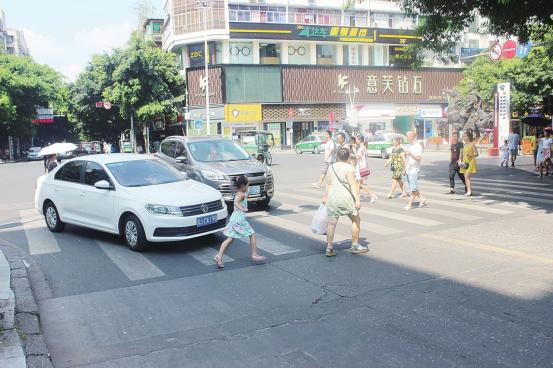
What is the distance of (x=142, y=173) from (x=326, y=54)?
46.7 meters

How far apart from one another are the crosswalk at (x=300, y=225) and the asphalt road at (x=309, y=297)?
2.0 inches

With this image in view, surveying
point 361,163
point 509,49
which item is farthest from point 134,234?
point 509,49

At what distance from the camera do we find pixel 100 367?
430 cm

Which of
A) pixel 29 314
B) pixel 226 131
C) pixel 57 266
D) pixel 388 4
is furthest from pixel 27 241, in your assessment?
pixel 388 4

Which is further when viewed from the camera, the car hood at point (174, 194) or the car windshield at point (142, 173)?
the car windshield at point (142, 173)

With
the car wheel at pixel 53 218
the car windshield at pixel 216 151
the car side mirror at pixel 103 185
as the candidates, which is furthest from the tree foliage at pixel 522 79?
the car side mirror at pixel 103 185

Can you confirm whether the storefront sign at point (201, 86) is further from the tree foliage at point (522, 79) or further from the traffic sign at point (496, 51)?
the traffic sign at point (496, 51)

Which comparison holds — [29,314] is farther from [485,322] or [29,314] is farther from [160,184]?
[485,322]

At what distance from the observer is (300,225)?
10.3m

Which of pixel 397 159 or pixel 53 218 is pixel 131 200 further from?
pixel 397 159

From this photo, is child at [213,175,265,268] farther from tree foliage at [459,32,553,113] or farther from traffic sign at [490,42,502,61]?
tree foliage at [459,32,553,113]

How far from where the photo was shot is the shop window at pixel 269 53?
50.8 m

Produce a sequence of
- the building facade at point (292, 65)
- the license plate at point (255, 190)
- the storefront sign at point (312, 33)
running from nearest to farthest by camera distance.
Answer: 1. the license plate at point (255, 190)
2. the storefront sign at point (312, 33)
3. the building facade at point (292, 65)

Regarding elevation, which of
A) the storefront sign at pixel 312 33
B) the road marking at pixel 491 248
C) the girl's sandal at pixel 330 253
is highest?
the storefront sign at pixel 312 33
